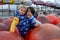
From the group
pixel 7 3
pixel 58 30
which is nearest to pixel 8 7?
pixel 7 3

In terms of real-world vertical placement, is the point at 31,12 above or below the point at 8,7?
above

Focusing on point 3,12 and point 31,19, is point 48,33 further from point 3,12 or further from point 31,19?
point 3,12

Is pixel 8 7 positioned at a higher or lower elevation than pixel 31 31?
lower

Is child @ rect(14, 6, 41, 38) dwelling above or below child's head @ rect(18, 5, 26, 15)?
below

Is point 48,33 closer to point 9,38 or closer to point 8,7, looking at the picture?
point 9,38

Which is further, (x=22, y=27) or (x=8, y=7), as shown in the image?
(x=8, y=7)

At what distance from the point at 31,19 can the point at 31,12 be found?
26mm

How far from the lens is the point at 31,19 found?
61 cm

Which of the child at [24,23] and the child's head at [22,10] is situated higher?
the child's head at [22,10]

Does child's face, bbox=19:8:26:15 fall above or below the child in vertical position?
above

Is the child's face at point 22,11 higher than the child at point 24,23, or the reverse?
the child's face at point 22,11

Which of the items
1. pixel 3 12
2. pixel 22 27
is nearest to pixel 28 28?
pixel 22 27

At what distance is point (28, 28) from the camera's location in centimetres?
61

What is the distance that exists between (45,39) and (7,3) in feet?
4.09
